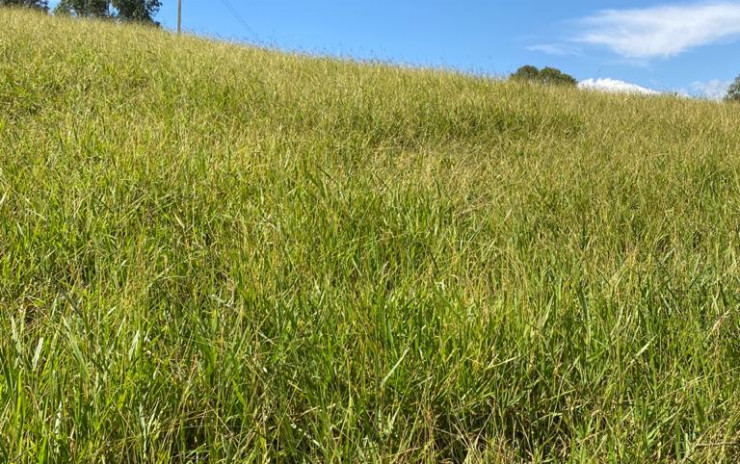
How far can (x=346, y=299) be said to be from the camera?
63.6 inches

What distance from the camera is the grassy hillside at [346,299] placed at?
1.20 m

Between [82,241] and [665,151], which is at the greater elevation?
[665,151]

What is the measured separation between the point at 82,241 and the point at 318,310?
108 centimetres

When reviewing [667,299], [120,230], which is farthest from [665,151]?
[120,230]

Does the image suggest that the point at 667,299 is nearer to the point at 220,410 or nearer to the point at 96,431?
the point at 220,410

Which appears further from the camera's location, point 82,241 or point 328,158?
point 328,158

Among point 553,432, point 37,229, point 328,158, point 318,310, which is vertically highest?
point 328,158

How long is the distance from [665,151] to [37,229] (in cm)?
436

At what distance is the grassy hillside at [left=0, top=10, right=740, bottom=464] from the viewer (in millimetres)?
1198

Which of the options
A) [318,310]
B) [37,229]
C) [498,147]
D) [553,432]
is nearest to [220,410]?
[318,310]

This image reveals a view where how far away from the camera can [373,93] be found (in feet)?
16.3

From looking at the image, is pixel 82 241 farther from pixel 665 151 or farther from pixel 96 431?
pixel 665 151

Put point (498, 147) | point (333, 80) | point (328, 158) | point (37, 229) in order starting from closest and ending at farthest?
point (37, 229), point (328, 158), point (498, 147), point (333, 80)

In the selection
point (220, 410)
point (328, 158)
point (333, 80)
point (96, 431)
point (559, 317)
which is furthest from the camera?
point (333, 80)
